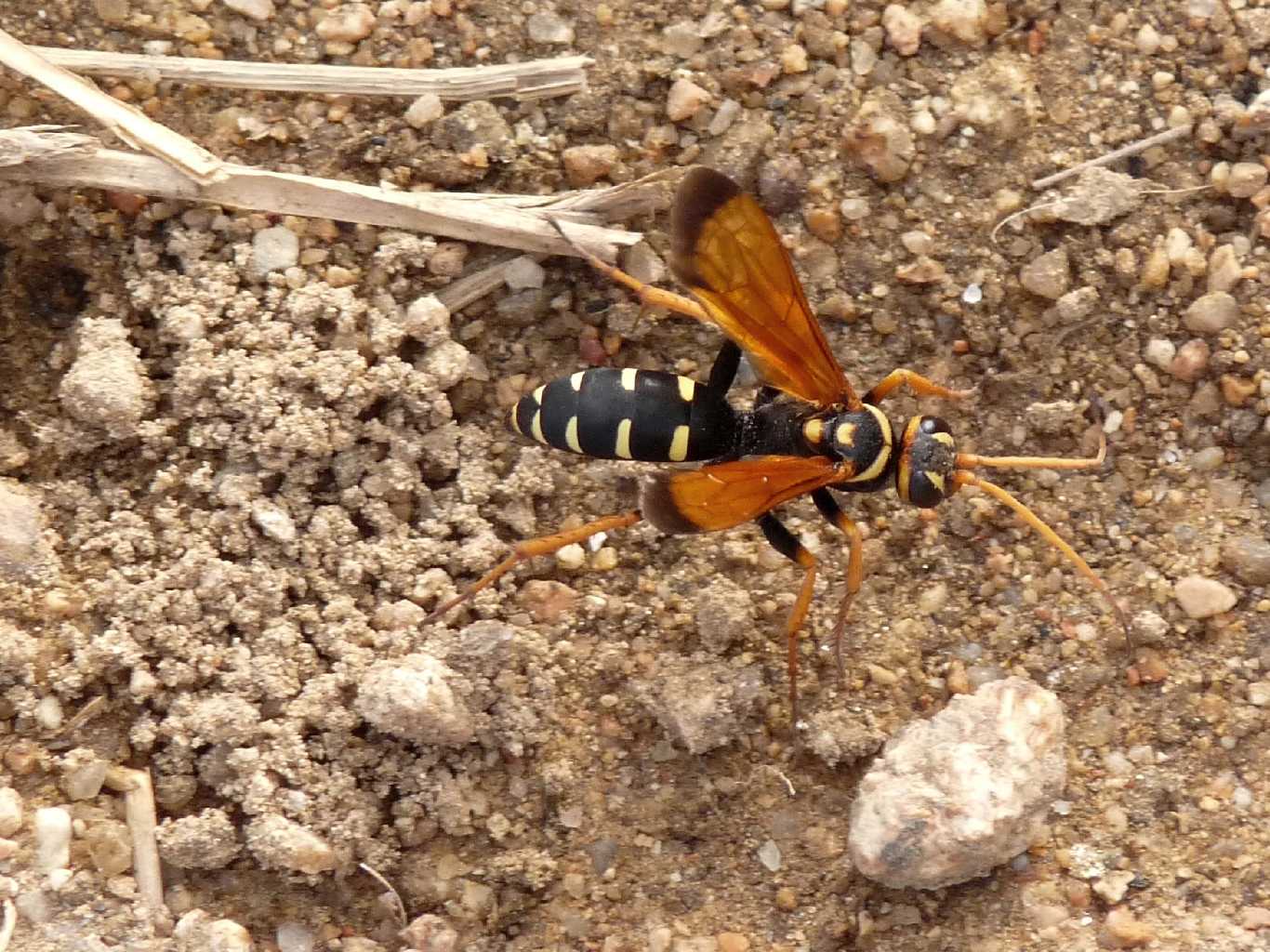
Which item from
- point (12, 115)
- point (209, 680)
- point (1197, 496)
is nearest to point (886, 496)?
point (1197, 496)

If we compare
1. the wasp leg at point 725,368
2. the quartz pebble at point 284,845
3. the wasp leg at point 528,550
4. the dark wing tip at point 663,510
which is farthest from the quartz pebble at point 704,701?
the quartz pebble at point 284,845

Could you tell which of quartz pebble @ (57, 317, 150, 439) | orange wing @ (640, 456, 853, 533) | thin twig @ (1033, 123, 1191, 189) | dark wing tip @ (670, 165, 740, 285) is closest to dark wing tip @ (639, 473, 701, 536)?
orange wing @ (640, 456, 853, 533)

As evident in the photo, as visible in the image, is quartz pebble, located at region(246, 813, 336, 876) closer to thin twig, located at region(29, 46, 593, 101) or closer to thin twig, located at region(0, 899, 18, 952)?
thin twig, located at region(0, 899, 18, 952)

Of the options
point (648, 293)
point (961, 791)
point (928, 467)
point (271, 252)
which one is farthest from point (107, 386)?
point (961, 791)

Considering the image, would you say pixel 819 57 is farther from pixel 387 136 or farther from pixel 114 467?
pixel 114 467

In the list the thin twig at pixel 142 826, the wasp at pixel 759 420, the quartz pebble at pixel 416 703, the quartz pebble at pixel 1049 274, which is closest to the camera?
the thin twig at pixel 142 826

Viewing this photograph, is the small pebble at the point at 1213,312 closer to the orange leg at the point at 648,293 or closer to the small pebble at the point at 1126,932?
the orange leg at the point at 648,293

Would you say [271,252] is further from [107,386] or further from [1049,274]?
[1049,274]
